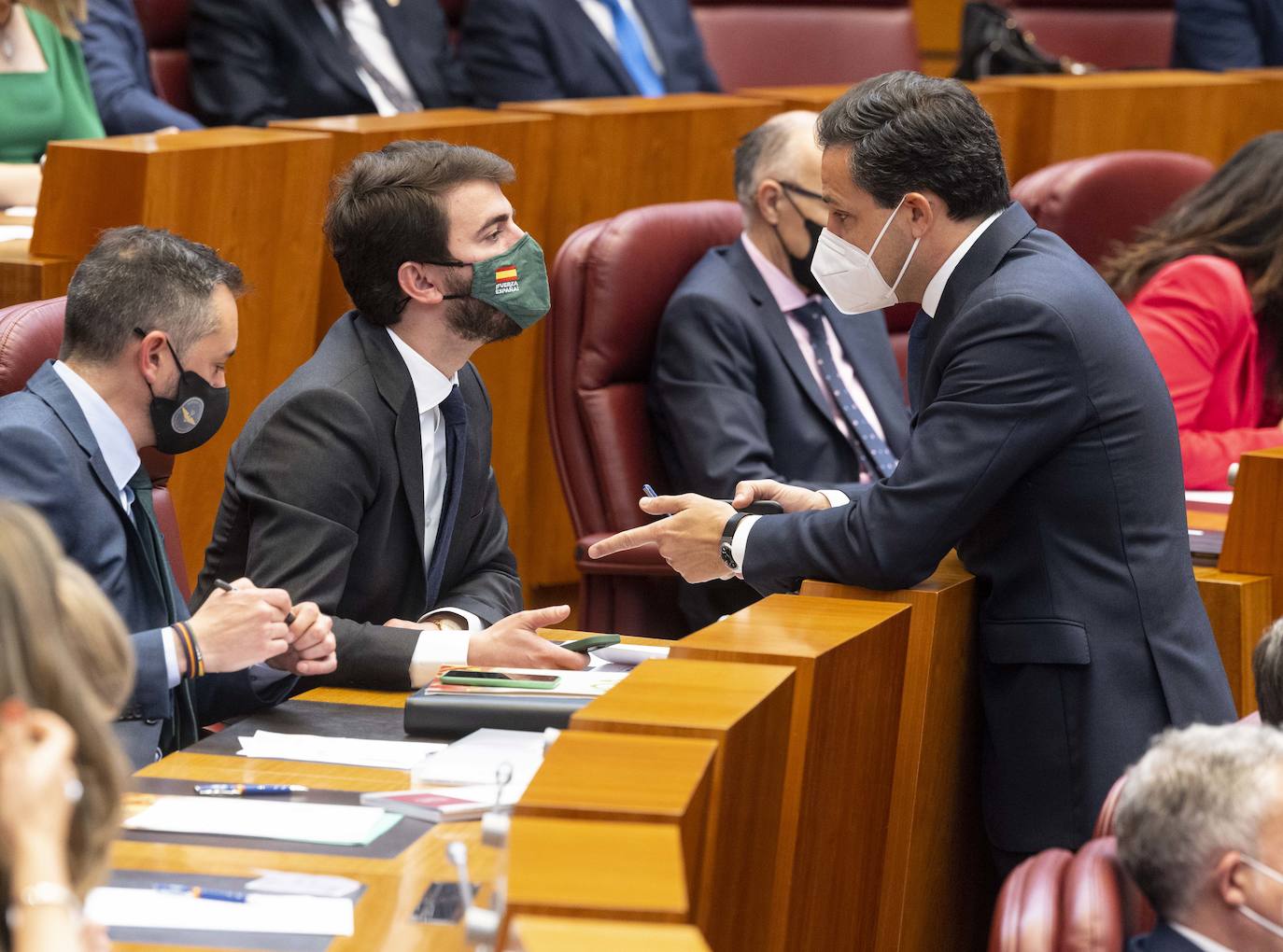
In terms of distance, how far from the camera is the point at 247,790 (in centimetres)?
182

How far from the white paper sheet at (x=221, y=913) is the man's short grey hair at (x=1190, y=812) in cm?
68

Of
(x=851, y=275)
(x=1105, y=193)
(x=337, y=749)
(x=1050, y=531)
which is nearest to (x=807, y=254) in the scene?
(x=851, y=275)

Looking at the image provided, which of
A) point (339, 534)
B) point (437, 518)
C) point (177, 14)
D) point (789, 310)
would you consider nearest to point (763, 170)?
point (789, 310)

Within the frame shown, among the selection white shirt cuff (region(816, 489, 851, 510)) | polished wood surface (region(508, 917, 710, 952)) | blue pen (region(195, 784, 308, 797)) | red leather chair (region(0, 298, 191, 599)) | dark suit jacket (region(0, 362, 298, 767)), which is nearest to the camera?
polished wood surface (region(508, 917, 710, 952))

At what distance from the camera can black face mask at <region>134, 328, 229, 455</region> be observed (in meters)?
2.23

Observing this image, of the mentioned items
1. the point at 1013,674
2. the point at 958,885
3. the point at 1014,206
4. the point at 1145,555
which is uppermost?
the point at 1014,206

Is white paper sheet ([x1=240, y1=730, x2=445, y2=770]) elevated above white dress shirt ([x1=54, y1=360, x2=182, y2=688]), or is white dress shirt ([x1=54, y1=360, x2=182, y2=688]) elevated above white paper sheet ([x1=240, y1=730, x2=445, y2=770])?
white dress shirt ([x1=54, y1=360, x2=182, y2=688])

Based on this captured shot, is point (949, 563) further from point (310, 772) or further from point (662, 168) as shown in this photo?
point (662, 168)

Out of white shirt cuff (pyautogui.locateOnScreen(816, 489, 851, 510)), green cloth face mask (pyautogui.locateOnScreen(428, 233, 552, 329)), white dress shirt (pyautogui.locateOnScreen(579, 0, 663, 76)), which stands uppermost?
white dress shirt (pyautogui.locateOnScreen(579, 0, 663, 76))

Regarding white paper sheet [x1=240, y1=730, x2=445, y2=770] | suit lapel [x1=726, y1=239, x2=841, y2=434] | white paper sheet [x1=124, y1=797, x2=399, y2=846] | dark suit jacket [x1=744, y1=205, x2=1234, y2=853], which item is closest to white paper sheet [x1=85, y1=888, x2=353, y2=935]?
white paper sheet [x1=124, y1=797, x2=399, y2=846]

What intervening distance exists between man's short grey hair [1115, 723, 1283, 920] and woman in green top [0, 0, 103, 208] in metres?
2.47

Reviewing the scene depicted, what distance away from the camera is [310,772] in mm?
1883

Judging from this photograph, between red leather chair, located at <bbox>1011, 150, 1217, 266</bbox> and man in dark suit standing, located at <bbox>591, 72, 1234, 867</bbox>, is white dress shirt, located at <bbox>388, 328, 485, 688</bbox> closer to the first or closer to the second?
man in dark suit standing, located at <bbox>591, 72, 1234, 867</bbox>

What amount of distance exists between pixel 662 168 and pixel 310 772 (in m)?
2.23
